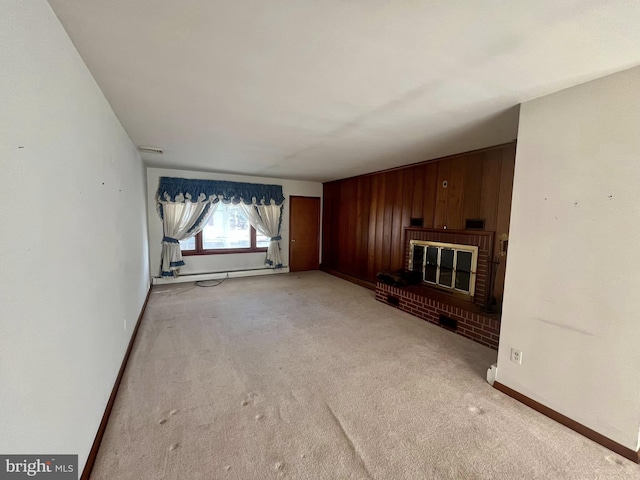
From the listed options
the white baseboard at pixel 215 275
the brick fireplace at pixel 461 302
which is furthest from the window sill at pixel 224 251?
the brick fireplace at pixel 461 302

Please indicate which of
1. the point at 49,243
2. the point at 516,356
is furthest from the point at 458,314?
the point at 49,243

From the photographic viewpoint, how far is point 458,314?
3207 millimetres

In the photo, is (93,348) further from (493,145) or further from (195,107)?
(493,145)

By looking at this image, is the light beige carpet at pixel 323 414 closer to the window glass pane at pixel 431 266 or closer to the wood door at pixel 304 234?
the window glass pane at pixel 431 266

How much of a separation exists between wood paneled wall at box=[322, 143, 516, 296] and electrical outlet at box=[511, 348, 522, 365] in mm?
1264

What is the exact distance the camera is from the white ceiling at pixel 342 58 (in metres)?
1.14

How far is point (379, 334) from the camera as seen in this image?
3.17 m

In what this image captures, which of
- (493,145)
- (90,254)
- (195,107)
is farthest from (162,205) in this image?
(493,145)

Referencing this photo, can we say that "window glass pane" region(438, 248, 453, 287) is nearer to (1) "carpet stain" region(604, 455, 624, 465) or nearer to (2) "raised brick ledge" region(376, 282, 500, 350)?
(2) "raised brick ledge" region(376, 282, 500, 350)

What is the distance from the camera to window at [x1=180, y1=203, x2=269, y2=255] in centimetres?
550

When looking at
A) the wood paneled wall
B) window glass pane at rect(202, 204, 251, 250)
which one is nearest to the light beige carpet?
the wood paneled wall

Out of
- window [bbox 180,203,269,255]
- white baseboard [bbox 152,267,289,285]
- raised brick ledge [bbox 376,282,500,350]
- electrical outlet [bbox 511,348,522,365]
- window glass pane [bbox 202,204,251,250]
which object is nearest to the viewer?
electrical outlet [bbox 511,348,522,365]

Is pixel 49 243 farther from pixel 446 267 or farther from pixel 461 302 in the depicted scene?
pixel 446 267

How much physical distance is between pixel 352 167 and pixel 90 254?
3.94 meters
